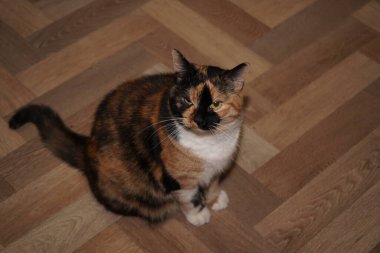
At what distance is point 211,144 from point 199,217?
1.25 feet

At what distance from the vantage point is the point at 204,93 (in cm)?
145

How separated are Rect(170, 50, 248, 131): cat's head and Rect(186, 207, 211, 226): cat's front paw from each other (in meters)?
0.46

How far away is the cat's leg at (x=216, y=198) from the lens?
6.12 feet

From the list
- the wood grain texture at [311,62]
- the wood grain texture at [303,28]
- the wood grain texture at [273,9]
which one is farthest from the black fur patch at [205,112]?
the wood grain texture at [273,9]

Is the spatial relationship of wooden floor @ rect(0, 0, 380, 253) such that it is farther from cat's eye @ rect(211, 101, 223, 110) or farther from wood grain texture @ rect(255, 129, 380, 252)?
cat's eye @ rect(211, 101, 223, 110)

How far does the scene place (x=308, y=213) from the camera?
188 cm

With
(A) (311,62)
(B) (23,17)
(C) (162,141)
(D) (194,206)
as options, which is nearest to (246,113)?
(A) (311,62)

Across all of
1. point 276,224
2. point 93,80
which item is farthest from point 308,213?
point 93,80

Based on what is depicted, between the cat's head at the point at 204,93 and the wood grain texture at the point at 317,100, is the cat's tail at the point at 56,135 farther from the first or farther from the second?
the wood grain texture at the point at 317,100

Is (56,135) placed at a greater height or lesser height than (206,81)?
lesser

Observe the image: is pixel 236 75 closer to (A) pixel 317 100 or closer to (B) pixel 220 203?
(B) pixel 220 203

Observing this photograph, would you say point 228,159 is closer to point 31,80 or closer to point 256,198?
point 256,198

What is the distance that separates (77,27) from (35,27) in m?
0.21

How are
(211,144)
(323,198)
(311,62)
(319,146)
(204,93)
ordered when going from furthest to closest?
(311,62)
(319,146)
(323,198)
(211,144)
(204,93)
